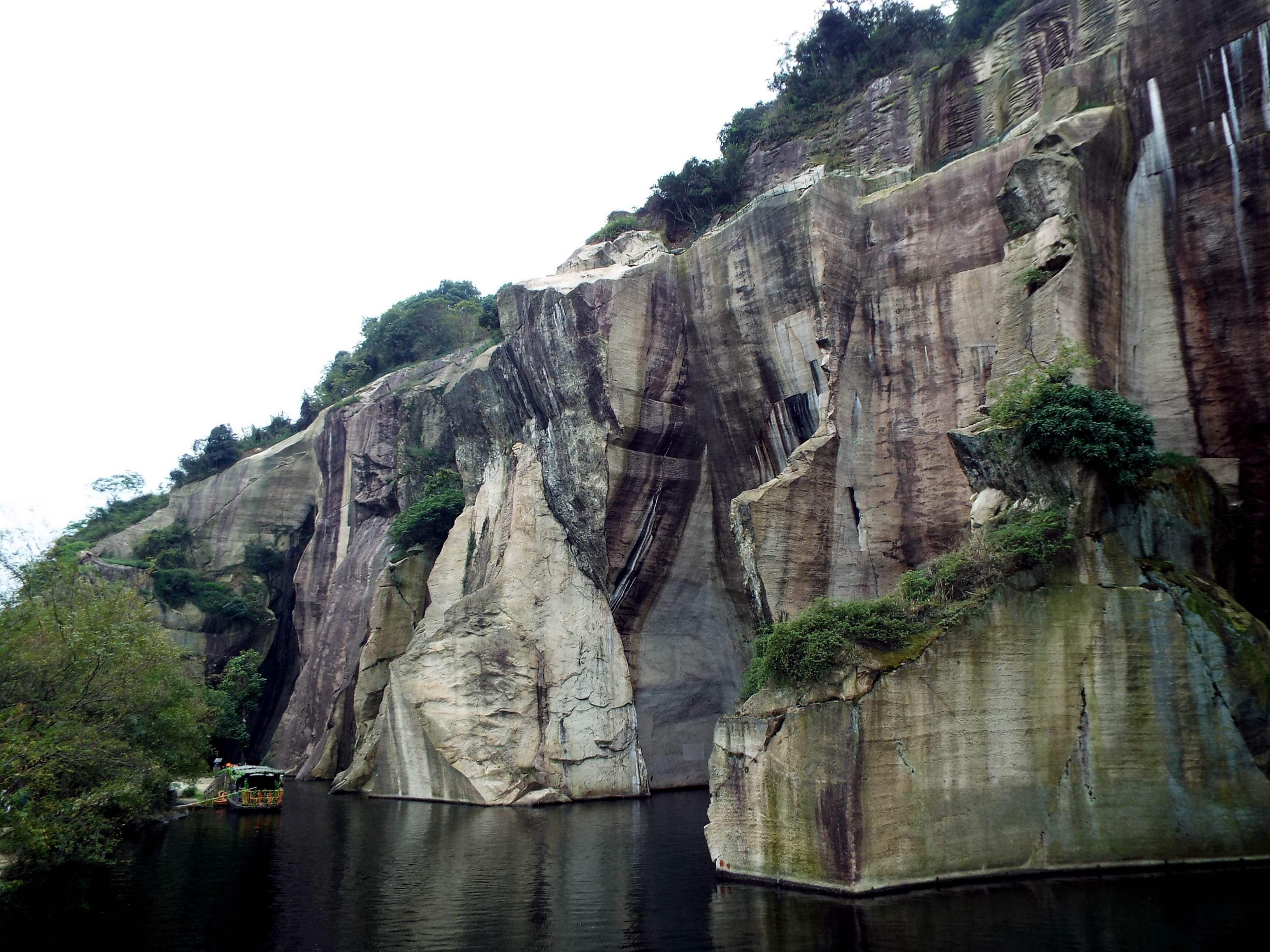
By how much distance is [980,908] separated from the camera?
1074cm

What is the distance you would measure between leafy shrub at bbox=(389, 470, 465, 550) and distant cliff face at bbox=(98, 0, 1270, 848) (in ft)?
4.20

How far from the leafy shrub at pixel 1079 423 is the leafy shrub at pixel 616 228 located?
64.9 ft

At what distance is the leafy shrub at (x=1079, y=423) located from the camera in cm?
1389

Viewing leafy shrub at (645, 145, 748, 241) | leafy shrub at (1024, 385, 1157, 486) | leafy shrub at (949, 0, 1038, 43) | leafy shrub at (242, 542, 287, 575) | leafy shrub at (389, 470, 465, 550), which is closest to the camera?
leafy shrub at (1024, 385, 1157, 486)

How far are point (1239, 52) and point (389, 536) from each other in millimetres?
30931

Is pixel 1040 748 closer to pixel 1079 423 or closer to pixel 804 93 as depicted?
pixel 1079 423

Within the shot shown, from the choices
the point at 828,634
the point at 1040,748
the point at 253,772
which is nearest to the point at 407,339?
the point at 253,772

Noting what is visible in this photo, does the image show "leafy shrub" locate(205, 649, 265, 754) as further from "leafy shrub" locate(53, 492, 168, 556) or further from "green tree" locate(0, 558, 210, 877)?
"green tree" locate(0, 558, 210, 877)

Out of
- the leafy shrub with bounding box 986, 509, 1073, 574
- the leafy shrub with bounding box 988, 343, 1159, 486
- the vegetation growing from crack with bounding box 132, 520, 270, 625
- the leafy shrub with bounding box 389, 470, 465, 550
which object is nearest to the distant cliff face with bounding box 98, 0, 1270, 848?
the leafy shrub with bounding box 986, 509, 1073, 574

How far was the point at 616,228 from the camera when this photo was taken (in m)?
32.9

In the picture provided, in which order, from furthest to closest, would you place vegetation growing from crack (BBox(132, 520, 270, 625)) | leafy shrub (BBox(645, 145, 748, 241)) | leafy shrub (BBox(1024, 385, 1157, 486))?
vegetation growing from crack (BBox(132, 520, 270, 625))
leafy shrub (BBox(645, 145, 748, 241))
leafy shrub (BBox(1024, 385, 1157, 486))

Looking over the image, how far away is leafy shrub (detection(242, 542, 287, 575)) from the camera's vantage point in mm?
42594

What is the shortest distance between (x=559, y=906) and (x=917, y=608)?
6718 millimetres

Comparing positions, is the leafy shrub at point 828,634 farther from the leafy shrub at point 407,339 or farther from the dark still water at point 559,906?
the leafy shrub at point 407,339
